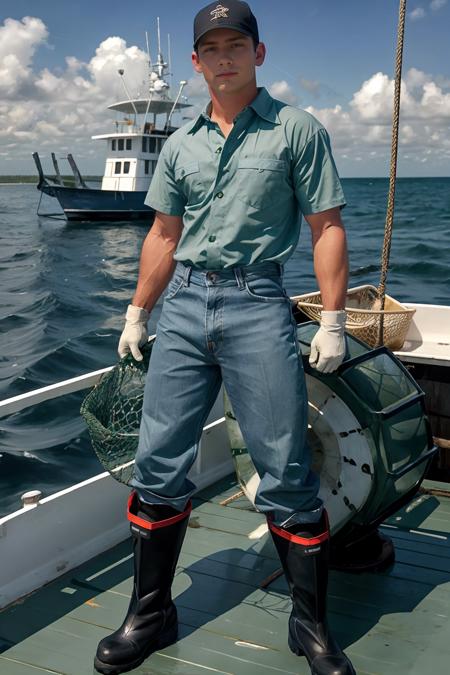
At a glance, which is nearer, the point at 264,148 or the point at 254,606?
the point at 264,148

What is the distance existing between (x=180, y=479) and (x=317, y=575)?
1.88 feet

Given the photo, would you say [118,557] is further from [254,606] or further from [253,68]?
[253,68]

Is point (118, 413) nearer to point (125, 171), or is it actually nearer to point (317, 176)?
point (317, 176)

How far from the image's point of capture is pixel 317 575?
2.59m

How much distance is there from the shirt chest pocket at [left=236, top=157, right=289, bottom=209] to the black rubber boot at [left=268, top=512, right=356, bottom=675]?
1.12m

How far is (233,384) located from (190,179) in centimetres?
71

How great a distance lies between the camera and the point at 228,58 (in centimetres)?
249

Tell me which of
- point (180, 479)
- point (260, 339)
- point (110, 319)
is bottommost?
point (110, 319)

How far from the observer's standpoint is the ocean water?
8.59 m

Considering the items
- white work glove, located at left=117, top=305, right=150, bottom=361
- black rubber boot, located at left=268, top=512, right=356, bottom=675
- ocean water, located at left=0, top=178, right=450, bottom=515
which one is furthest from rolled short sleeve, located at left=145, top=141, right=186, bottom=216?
ocean water, located at left=0, top=178, right=450, bottom=515

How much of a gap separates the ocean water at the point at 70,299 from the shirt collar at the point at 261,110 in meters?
5.40

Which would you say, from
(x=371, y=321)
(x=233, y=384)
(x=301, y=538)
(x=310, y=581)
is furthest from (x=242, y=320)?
(x=371, y=321)

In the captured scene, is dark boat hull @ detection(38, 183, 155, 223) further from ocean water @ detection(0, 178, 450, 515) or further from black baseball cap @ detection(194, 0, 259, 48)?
black baseball cap @ detection(194, 0, 259, 48)

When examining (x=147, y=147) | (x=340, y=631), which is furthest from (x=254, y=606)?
(x=147, y=147)
